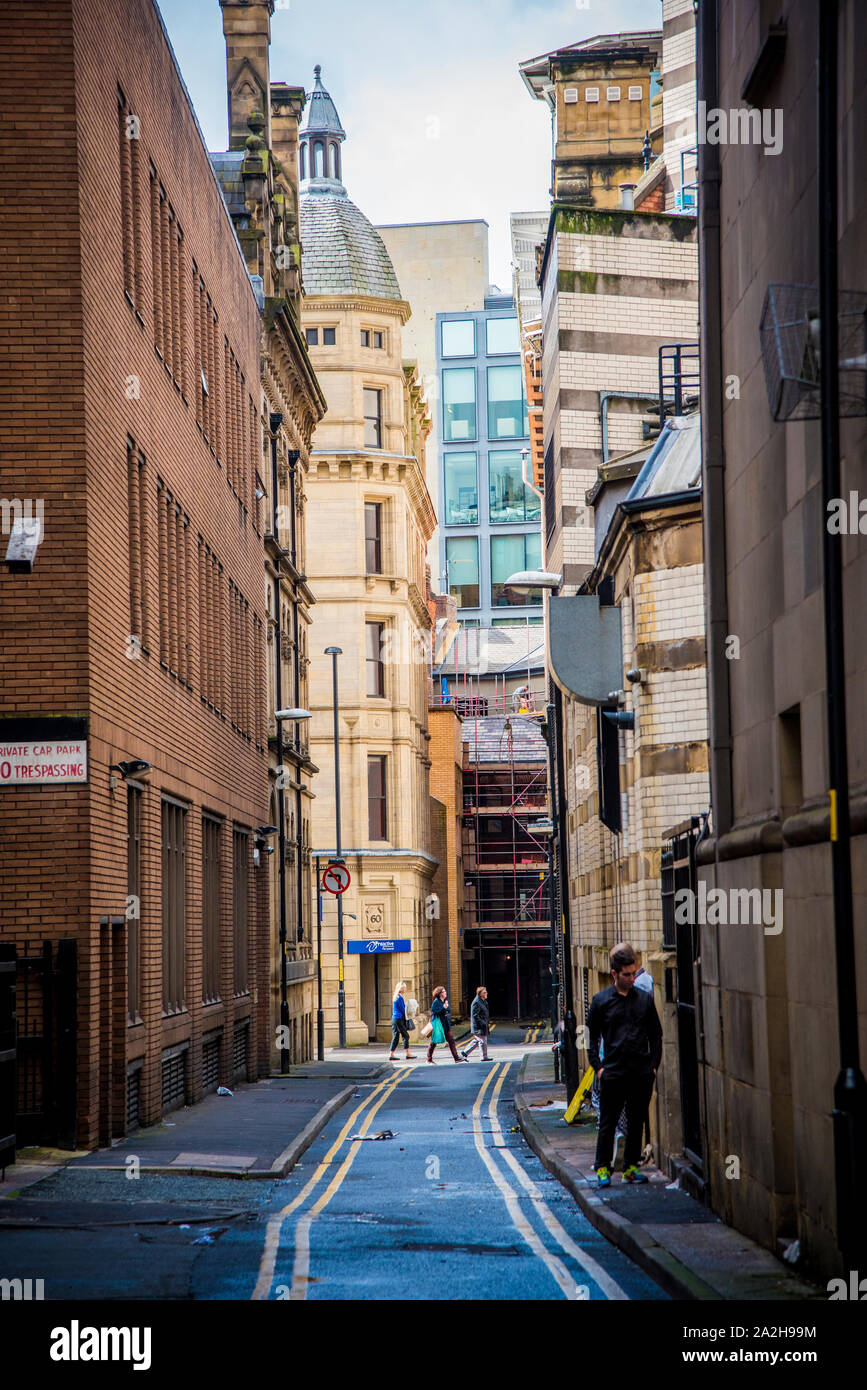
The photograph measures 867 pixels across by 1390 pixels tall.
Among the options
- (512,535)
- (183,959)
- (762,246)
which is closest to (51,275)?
(762,246)

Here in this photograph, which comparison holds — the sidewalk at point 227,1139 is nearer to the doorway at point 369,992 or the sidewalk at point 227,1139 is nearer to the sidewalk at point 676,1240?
the sidewalk at point 676,1240

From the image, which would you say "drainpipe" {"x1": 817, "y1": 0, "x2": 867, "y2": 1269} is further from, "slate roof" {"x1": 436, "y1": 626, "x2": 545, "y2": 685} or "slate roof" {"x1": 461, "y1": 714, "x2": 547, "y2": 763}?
"slate roof" {"x1": 436, "y1": 626, "x2": 545, "y2": 685}

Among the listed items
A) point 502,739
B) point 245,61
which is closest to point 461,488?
point 502,739

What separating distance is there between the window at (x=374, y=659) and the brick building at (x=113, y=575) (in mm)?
31911

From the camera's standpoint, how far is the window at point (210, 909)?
28.1 metres

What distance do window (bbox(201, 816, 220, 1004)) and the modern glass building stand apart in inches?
3242

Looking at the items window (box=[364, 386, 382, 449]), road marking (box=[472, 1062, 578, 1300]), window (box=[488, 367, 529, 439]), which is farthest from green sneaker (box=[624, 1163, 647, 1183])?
window (box=[488, 367, 529, 439])

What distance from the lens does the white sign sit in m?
17.5

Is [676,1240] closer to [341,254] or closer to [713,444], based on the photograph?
[713,444]

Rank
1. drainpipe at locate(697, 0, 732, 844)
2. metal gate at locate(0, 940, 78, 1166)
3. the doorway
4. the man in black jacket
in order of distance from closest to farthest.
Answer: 1. drainpipe at locate(697, 0, 732, 844)
2. the man in black jacket
3. metal gate at locate(0, 940, 78, 1166)
4. the doorway

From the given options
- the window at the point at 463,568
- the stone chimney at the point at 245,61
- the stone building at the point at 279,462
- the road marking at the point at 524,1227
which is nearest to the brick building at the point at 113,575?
the road marking at the point at 524,1227

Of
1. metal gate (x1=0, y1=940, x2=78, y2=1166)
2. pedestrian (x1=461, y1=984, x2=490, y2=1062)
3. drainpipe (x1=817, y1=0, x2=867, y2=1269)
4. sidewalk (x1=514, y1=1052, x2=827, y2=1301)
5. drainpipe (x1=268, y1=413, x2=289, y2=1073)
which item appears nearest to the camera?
drainpipe (x1=817, y1=0, x2=867, y2=1269)
